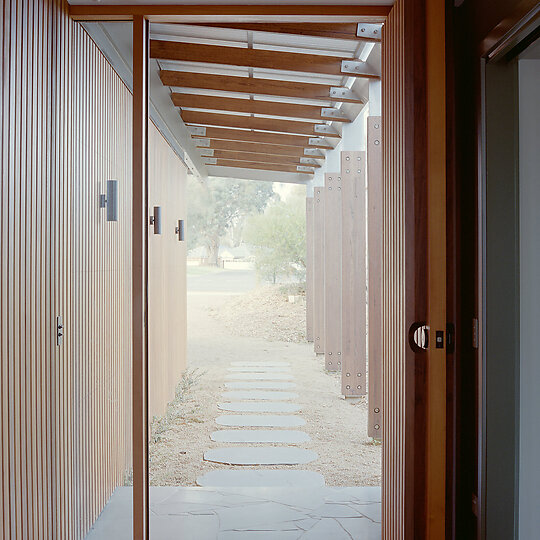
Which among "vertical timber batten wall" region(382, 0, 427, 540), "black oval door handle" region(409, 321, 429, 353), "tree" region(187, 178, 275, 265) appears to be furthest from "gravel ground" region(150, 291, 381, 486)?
"black oval door handle" region(409, 321, 429, 353)

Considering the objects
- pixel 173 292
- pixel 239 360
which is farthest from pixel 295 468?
pixel 239 360

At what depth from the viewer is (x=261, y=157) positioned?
7320 millimetres

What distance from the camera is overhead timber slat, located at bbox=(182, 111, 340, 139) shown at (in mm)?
5309

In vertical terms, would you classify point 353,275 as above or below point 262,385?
above

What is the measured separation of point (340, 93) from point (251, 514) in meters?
3.11

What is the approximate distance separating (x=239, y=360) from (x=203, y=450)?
367 centimetres

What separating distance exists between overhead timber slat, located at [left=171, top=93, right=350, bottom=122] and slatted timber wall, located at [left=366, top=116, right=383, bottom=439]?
2.68ft

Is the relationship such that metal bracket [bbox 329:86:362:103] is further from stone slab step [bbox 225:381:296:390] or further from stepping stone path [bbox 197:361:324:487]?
stone slab step [bbox 225:381:296:390]

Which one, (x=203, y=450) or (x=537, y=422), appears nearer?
(x=537, y=422)

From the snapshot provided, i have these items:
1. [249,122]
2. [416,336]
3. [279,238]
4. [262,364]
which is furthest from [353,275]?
[279,238]

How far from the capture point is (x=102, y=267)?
2.77 m

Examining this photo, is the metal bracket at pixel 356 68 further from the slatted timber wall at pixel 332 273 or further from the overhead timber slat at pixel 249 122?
the slatted timber wall at pixel 332 273

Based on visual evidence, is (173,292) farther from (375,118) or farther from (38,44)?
(38,44)

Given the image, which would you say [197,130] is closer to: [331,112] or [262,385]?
[331,112]
